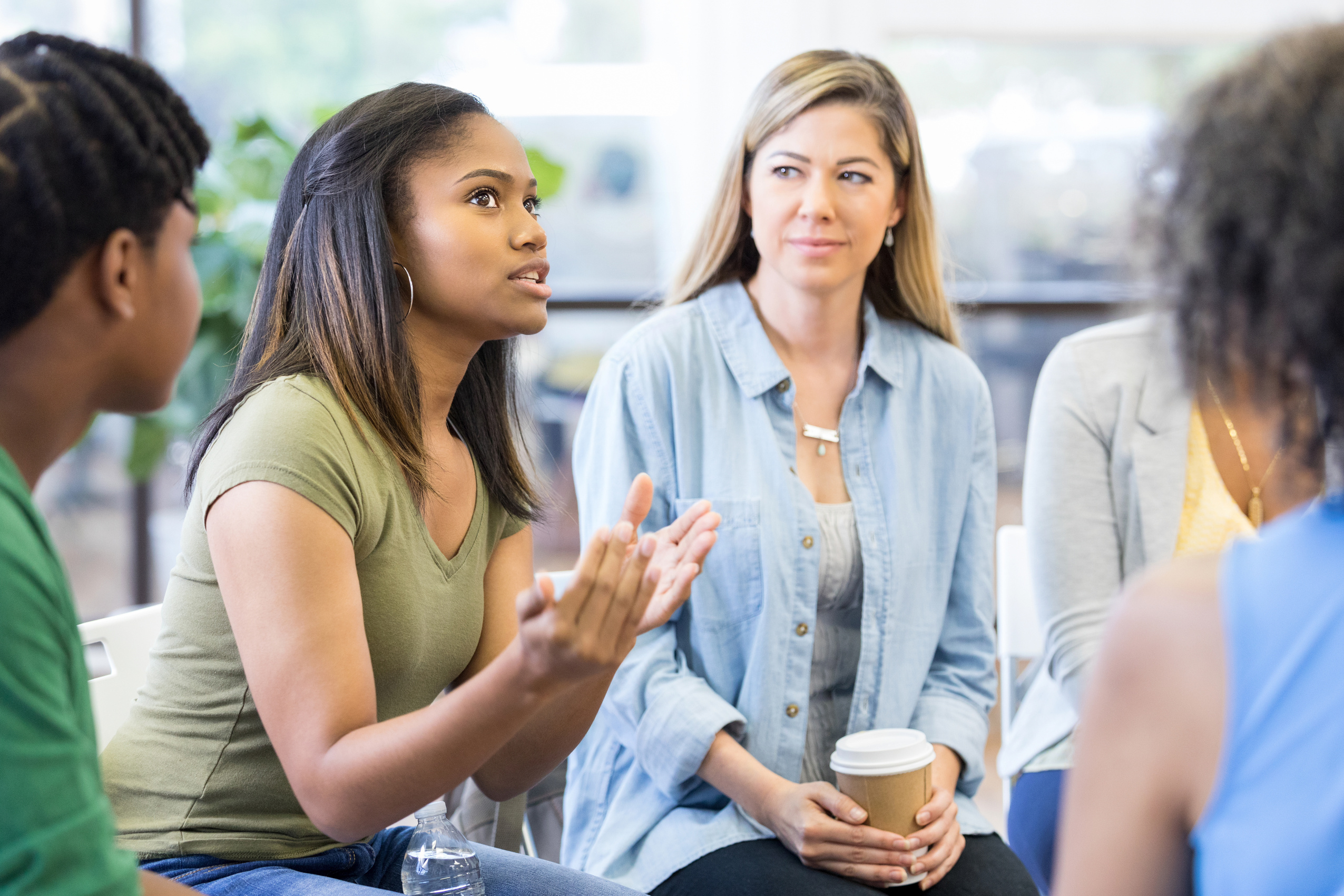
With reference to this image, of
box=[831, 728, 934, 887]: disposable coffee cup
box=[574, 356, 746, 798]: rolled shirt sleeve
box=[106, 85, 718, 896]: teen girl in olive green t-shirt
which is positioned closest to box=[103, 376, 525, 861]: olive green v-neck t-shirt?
box=[106, 85, 718, 896]: teen girl in olive green t-shirt

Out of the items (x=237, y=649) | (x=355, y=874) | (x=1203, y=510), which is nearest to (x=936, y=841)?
(x=1203, y=510)

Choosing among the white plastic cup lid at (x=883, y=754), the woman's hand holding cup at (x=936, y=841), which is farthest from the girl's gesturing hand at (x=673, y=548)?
the woman's hand holding cup at (x=936, y=841)

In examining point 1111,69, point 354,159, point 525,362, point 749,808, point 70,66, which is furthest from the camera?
point 1111,69

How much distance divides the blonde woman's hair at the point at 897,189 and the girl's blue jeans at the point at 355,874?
92 cm

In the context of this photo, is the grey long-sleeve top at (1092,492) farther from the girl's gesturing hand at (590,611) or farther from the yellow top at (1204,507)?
the girl's gesturing hand at (590,611)

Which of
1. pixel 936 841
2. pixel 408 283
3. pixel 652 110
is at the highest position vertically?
pixel 652 110

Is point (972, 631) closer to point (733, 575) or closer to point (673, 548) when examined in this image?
point (733, 575)

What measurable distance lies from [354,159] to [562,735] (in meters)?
0.69

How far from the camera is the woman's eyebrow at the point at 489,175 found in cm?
132

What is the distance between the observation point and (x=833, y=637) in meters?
1.66

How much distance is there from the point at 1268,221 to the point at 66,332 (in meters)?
0.80

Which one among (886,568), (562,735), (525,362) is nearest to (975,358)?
(525,362)

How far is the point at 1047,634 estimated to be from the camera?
1565 mm

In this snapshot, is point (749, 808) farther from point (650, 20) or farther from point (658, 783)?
point (650, 20)
